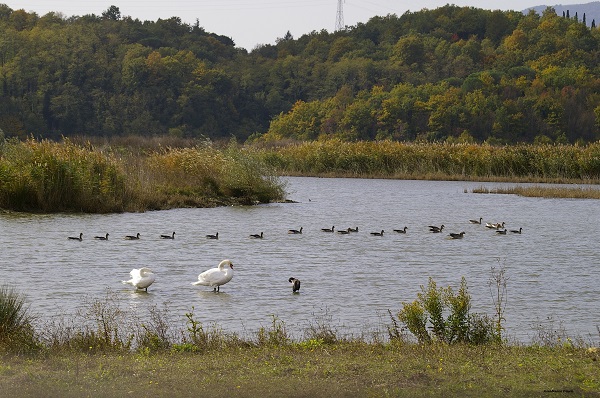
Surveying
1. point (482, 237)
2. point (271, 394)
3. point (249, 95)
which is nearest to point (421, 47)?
point (249, 95)

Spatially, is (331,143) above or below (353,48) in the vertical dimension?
below

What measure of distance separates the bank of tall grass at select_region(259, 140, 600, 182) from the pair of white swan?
30987mm

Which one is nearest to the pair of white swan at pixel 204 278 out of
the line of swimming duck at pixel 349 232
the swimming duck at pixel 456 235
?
the line of swimming duck at pixel 349 232

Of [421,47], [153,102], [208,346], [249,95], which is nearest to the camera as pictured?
[208,346]

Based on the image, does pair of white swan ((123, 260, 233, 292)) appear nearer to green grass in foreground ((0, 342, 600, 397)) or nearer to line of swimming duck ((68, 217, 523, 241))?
green grass in foreground ((0, 342, 600, 397))

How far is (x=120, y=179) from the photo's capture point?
27.7 m

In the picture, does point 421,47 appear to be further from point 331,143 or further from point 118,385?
point 118,385

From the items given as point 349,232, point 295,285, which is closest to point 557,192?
point 349,232

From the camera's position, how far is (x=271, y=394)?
298 inches

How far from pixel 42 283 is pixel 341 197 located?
2418cm

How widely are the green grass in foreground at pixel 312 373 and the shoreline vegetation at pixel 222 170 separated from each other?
17.8 meters

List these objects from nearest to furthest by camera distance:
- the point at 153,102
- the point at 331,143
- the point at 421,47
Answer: the point at 331,143 → the point at 153,102 → the point at 421,47

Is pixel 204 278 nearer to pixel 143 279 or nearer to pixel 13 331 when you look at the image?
pixel 143 279

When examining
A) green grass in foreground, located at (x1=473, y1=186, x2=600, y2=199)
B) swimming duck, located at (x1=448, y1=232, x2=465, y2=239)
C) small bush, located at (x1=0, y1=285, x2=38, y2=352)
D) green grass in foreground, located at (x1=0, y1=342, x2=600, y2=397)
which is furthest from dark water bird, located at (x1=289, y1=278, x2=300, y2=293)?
green grass in foreground, located at (x1=473, y1=186, x2=600, y2=199)
